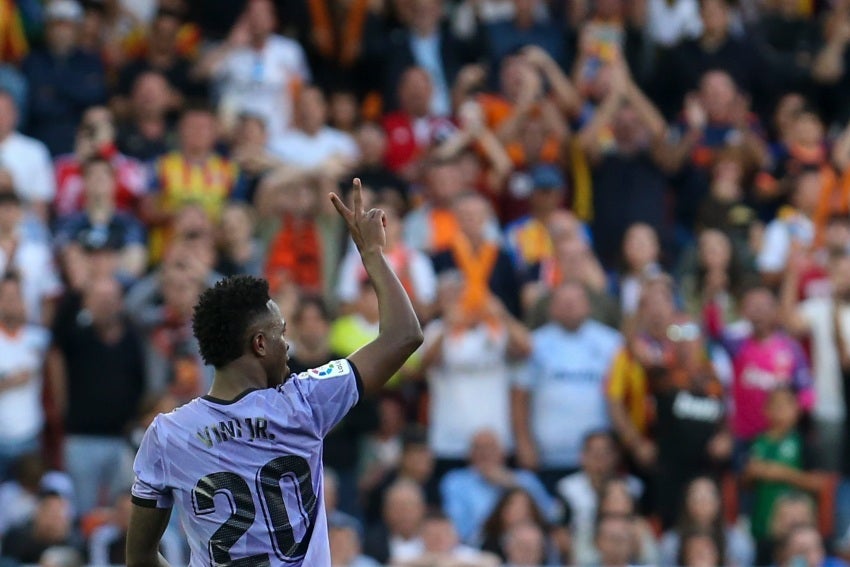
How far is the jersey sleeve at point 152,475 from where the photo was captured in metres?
4.93

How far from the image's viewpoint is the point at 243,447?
4922 mm

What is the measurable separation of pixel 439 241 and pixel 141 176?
91.4 inches

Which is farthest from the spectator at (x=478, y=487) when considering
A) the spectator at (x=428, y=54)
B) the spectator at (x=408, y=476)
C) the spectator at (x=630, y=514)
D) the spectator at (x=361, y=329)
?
the spectator at (x=428, y=54)

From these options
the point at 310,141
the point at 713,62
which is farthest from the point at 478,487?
the point at 713,62

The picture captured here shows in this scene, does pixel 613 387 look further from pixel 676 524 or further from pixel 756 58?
pixel 756 58

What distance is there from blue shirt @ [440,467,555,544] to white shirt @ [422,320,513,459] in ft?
0.94

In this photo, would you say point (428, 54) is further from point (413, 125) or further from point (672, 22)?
point (672, 22)

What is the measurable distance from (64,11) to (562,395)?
18.1 ft

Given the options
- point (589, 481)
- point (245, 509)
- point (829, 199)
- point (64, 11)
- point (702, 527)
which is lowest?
point (702, 527)

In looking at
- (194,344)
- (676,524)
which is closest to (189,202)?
(194,344)

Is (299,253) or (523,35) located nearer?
(299,253)

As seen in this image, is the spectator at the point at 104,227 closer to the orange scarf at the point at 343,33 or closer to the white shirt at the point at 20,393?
the white shirt at the point at 20,393

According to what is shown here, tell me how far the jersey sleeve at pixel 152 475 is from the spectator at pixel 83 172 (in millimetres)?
7475

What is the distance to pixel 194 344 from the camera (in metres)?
11.2
